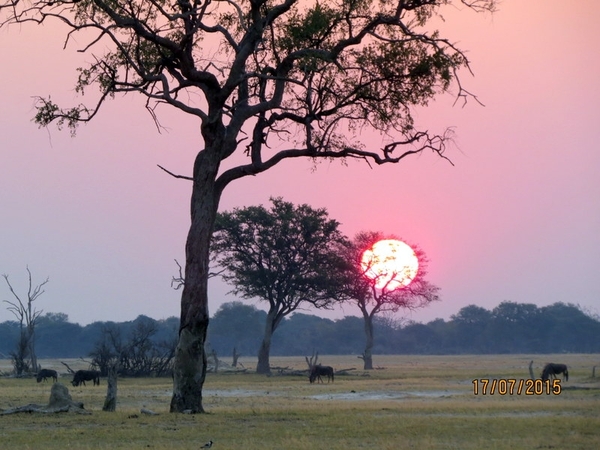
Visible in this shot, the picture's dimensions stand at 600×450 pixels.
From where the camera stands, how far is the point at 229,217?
66.4 metres

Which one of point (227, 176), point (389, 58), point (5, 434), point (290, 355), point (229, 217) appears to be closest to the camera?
point (5, 434)

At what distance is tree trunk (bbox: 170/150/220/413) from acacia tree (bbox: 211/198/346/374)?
4348 centimetres

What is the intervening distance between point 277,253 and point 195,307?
4474cm

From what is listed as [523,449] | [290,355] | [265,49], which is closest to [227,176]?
[265,49]

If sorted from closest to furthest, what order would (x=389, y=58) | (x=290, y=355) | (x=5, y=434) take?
(x=5, y=434)
(x=389, y=58)
(x=290, y=355)

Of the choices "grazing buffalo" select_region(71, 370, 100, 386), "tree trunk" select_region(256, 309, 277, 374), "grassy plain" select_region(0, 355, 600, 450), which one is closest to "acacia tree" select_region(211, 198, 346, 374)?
"tree trunk" select_region(256, 309, 277, 374)

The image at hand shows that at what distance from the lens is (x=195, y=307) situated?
2202cm

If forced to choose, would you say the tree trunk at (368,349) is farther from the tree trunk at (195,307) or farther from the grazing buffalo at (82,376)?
the tree trunk at (195,307)

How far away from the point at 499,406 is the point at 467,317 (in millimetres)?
148105

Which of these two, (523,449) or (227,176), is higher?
(227,176)

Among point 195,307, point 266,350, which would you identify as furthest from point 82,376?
point 195,307

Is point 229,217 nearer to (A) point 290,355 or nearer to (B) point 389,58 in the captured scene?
(B) point 389,58

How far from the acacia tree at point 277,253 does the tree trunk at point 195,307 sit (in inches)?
1712

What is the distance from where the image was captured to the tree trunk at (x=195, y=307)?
72.2ft
